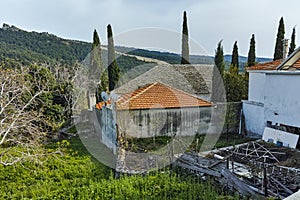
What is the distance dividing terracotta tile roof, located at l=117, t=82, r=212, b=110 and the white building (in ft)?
8.44

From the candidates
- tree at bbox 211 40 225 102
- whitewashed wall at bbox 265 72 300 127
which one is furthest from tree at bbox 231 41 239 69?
whitewashed wall at bbox 265 72 300 127

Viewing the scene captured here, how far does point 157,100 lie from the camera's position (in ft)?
41.5

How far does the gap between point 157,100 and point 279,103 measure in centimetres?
598

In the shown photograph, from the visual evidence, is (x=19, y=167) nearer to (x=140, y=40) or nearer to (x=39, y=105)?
(x=39, y=105)

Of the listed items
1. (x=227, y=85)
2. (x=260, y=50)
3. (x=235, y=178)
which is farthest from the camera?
(x=260, y=50)

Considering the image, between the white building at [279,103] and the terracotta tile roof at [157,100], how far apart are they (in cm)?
257

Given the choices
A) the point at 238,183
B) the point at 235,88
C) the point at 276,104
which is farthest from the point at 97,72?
the point at 238,183

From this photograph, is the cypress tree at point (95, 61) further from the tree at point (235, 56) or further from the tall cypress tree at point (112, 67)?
the tree at point (235, 56)

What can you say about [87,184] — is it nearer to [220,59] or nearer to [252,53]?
[220,59]

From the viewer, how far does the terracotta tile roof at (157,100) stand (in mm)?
11930

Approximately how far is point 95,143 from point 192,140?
16.6 ft

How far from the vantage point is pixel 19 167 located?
9.25 meters

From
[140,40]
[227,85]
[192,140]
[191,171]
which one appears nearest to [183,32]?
[227,85]

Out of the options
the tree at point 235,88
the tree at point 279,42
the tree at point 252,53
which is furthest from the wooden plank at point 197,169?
the tree at point 252,53
